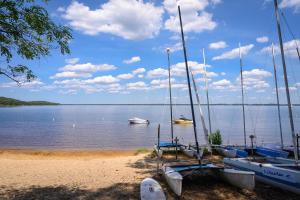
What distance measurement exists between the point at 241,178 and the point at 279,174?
5.12 feet

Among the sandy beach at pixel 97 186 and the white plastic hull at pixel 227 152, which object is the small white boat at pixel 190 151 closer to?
the white plastic hull at pixel 227 152

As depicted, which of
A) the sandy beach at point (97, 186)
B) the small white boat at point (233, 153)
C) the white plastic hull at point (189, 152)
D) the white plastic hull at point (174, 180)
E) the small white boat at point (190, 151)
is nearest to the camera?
the white plastic hull at point (174, 180)

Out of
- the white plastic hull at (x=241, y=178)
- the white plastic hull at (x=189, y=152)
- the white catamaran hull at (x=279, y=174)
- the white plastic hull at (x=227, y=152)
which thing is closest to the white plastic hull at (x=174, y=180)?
the white plastic hull at (x=241, y=178)

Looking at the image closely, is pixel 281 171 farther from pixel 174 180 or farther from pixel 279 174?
pixel 174 180

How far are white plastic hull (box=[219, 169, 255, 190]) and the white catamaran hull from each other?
3.74ft

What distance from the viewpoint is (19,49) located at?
9.19 m

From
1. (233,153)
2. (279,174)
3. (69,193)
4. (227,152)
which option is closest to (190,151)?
(227,152)

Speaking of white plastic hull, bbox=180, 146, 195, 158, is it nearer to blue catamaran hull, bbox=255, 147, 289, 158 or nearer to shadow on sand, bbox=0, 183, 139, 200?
blue catamaran hull, bbox=255, 147, 289, 158

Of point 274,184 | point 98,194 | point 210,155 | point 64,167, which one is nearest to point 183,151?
point 210,155

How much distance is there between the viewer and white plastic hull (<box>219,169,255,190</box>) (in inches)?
452

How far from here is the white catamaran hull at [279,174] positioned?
1109 centimetres

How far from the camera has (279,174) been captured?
11.7 m

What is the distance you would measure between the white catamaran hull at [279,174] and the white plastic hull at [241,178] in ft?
3.74

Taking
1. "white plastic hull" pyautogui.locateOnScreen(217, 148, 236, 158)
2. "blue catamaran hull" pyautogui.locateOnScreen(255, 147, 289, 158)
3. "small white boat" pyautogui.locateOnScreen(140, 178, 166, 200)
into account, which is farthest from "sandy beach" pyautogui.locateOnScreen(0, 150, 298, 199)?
"blue catamaran hull" pyautogui.locateOnScreen(255, 147, 289, 158)
